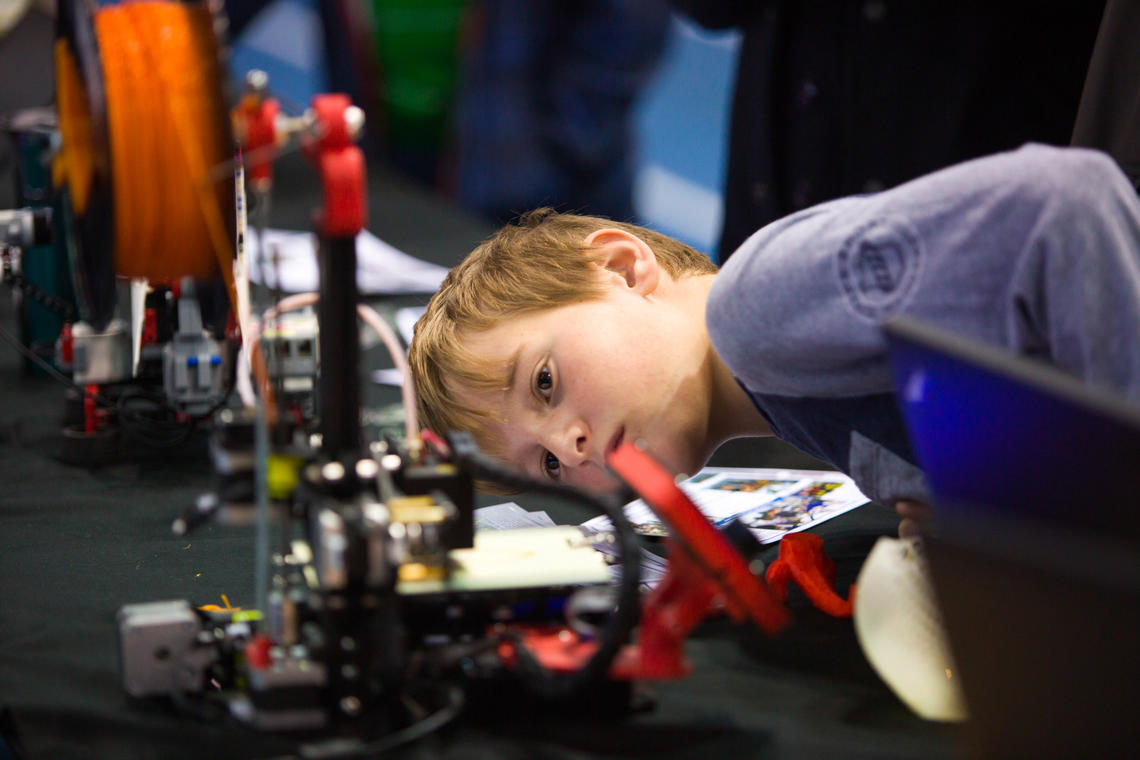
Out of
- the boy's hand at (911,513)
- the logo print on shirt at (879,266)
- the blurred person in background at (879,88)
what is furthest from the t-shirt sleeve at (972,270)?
the blurred person in background at (879,88)

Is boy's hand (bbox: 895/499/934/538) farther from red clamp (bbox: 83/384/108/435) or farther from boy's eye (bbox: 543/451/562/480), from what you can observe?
red clamp (bbox: 83/384/108/435)

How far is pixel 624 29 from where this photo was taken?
3.32 metres

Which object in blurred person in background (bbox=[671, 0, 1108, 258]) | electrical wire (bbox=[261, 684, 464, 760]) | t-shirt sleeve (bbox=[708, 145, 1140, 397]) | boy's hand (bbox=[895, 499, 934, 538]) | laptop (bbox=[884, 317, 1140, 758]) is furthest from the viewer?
blurred person in background (bbox=[671, 0, 1108, 258])

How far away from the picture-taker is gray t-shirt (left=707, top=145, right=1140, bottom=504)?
85cm

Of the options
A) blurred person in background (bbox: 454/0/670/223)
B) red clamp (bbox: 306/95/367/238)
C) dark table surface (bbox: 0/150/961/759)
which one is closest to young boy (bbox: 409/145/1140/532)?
dark table surface (bbox: 0/150/961/759)

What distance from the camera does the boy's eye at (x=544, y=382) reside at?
121cm

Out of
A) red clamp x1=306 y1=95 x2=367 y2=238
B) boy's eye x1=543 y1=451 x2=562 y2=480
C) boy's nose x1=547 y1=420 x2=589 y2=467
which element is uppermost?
red clamp x1=306 y1=95 x2=367 y2=238

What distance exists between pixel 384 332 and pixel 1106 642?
61 centimetres

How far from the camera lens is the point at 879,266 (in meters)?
0.94

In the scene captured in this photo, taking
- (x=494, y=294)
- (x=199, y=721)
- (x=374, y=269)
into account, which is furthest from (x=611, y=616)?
(x=374, y=269)

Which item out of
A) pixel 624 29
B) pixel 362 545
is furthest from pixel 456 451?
pixel 624 29

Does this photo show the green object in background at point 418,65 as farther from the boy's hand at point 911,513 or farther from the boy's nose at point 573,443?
the boy's hand at point 911,513

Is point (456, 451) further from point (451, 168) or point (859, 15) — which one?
point (451, 168)

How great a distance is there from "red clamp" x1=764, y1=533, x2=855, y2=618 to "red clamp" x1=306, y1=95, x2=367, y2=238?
0.53m
